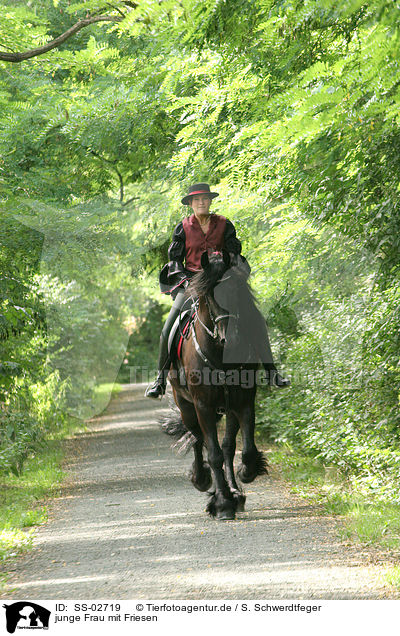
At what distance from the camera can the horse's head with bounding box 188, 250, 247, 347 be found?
25.8ft

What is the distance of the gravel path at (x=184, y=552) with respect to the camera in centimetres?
598

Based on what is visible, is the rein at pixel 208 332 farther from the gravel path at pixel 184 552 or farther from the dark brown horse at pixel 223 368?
the gravel path at pixel 184 552

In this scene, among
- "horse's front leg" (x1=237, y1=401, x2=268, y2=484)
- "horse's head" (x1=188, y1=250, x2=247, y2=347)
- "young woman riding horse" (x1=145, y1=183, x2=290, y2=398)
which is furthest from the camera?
"young woman riding horse" (x1=145, y1=183, x2=290, y2=398)

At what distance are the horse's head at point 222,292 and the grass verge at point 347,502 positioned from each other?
2.17 metres

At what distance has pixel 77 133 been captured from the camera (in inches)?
497

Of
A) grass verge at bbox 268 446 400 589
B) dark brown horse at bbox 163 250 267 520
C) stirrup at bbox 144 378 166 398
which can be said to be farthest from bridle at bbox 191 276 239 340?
grass verge at bbox 268 446 400 589

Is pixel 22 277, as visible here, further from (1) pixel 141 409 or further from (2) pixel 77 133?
(1) pixel 141 409

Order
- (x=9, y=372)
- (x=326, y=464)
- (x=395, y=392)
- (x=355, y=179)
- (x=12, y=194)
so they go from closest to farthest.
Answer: (x=355, y=179) < (x=395, y=392) < (x=9, y=372) < (x=326, y=464) < (x=12, y=194)

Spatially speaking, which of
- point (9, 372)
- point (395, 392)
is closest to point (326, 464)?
point (395, 392)

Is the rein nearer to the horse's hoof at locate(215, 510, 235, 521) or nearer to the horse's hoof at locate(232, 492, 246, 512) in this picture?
the horse's hoof at locate(232, 492, 246, 512)

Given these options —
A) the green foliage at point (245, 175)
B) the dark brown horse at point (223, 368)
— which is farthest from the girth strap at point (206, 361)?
Result: the green foliage at point (245, 175)

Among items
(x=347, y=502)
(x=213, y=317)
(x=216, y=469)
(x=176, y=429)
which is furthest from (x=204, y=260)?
(x=176, y=429)

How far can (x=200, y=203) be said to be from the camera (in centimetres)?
880

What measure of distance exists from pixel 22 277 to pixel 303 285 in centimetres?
384
